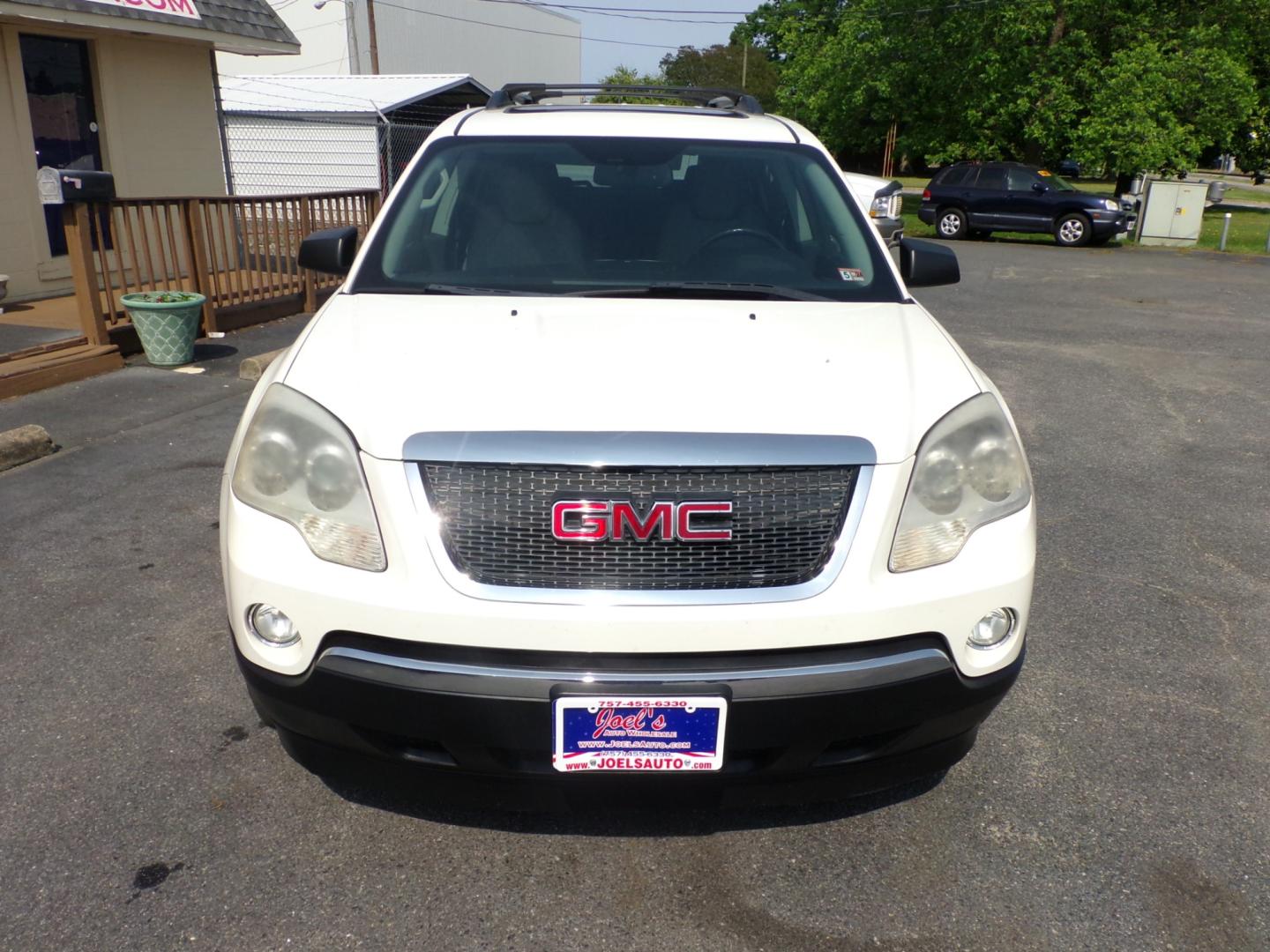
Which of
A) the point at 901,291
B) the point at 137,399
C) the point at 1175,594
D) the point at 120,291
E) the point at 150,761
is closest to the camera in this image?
the point at 150,761

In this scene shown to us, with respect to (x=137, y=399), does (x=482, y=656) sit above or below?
above

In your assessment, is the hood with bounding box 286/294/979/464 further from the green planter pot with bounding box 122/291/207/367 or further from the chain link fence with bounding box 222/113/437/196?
the chain link fence with bounding box 222/113/437/196

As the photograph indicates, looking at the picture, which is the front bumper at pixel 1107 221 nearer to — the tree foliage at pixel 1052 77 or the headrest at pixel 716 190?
the tree foliage at pixel 1052 77

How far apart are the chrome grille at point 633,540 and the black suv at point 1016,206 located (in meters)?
20.4

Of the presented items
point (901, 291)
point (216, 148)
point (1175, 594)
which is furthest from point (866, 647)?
point (216, 148)

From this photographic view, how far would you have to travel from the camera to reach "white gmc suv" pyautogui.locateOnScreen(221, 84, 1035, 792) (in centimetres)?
212

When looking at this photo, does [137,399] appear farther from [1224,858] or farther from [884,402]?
[1224,858]

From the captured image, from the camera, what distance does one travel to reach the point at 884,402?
2324 millimetres

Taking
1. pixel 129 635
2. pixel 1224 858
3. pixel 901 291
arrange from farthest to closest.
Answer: pixel 129 635 < pixel 901 291 < pixel 1224 858

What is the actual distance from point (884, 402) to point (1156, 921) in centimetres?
133

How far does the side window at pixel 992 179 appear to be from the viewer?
2091 centimetres

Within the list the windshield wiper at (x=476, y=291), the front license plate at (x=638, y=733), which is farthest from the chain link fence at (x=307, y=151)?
the front license plate at (x=638, y=733)

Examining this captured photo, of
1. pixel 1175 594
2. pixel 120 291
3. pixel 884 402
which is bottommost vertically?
pixel 1175 594

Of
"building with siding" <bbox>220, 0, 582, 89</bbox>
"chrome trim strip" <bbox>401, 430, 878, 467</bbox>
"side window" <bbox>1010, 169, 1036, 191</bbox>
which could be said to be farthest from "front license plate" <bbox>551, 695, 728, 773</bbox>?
"building with siding" <bbox>220, 0, 582, 89</bbox>
